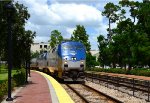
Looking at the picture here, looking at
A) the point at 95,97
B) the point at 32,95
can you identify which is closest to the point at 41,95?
the point at 32,95

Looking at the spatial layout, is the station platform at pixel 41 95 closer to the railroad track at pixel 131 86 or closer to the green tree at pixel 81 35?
the railroad track at pixel 131 86

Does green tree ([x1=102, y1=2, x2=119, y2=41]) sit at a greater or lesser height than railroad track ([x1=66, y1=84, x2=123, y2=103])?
greater

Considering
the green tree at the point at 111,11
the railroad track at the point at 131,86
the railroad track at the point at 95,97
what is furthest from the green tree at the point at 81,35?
the railroad track at the point at 95,97

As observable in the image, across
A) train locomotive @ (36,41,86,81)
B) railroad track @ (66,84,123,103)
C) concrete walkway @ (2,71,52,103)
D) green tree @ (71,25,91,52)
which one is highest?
green tree @ (71,25,91,52)

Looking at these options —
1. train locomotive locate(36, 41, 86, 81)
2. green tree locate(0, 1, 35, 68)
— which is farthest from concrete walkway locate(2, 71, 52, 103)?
train locomotive locate(36, 41, 86, 81)

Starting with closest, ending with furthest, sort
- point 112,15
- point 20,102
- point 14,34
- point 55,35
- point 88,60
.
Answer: point 20,102, point 14,34, point 112,15, point 88,60, point 55,35

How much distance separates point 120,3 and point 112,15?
10.4 metres

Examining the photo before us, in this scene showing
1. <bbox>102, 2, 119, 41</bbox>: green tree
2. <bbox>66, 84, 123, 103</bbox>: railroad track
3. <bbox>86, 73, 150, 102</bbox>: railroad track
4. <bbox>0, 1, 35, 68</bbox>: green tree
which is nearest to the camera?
<bbox>66, 84, 123, 103</bbox>: railroad track

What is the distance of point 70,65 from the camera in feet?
116

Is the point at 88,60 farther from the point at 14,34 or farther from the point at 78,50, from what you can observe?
the point at 14,34

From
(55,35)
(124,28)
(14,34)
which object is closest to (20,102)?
(14,34)

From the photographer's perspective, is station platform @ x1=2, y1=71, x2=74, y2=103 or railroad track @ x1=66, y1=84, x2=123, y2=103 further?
railroad track @ x1=66, y1=84, x2=123, y2=103

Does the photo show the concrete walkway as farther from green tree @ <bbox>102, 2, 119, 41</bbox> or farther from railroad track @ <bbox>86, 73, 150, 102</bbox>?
green tree @ <bbox>102, 2, 119, 41</bbox>

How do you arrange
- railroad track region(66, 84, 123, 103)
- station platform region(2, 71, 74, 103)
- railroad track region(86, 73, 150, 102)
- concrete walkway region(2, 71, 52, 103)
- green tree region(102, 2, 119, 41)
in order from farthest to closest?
green tree region(102, 2, 119, 41) → railroad track region(86, 73, 150, 102) → railroad track region(66, 84, 123, 103) → concrete walkway region(2, 71, 52, 103) → station platform region(2, 71, 74, 103)
